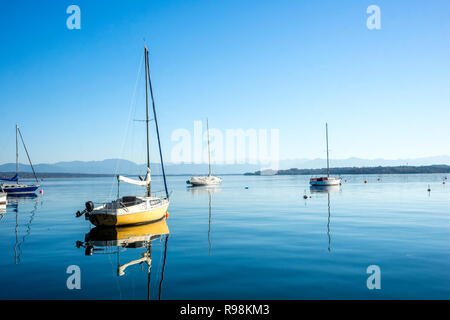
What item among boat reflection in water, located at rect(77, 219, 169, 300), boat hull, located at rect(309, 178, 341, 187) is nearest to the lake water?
boat reflection in water, located at rect(77, 219, 169, 300)

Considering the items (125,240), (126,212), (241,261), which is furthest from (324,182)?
(241,261)

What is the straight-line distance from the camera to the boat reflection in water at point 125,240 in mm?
16969

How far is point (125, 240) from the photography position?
22.4 metres

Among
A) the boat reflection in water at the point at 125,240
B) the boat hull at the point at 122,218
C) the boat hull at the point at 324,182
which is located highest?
the boat hull at the point at 122,218

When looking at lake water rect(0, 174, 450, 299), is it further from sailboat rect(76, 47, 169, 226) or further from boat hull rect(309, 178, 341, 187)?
boat hull rect(309, 178, 341, 187)

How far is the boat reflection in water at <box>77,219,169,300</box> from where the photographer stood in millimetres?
16969

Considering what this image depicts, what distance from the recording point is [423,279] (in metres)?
13.2

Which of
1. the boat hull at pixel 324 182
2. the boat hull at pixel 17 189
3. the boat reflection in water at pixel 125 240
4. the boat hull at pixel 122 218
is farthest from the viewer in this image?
the boat hull at pixel 324 182

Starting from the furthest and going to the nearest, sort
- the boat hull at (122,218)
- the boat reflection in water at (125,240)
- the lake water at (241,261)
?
the boat hull at (122,218) < the boat reflection in water at (125,240) < the lake water at (241,261)

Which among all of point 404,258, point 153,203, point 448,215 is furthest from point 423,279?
point 448,215

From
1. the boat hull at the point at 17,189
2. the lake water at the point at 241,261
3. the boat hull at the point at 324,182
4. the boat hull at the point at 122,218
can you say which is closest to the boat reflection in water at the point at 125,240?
the lake water at the point at 241,261

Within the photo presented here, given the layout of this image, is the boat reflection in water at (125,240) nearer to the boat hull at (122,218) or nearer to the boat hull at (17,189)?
the boat hull at (122,218)
